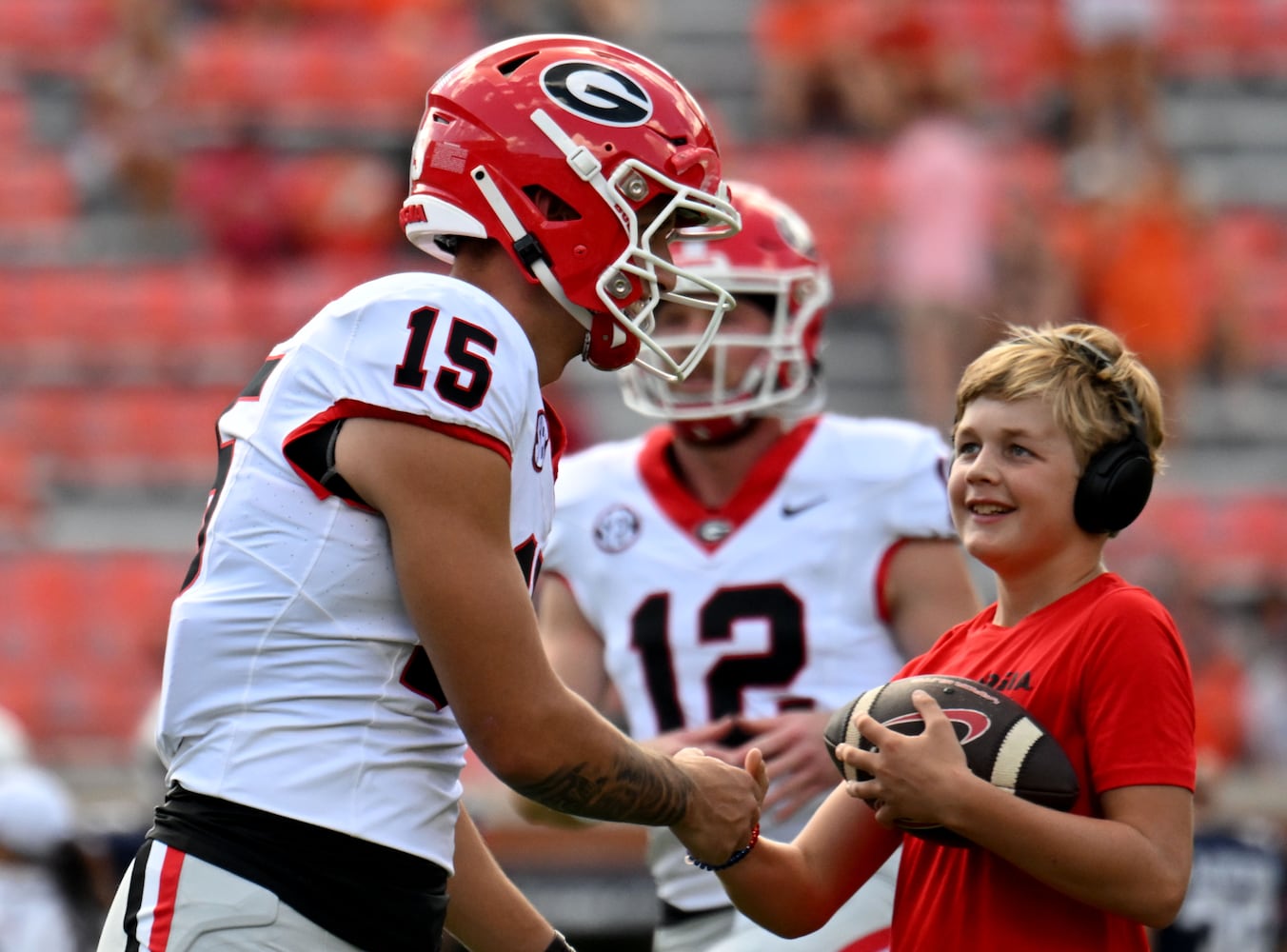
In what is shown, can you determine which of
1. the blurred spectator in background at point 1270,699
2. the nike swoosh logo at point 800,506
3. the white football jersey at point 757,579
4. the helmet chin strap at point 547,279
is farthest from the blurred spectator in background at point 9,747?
the blurred spectator in background at point 1270,699

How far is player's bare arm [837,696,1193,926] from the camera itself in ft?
7.86

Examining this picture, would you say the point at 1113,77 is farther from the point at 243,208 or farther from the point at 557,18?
the point at 243,208

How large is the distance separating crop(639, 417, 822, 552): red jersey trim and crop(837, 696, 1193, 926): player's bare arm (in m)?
1.28

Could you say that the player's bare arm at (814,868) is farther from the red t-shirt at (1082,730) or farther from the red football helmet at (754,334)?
the red football helmet at (754,334)

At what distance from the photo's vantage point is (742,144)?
995 cm

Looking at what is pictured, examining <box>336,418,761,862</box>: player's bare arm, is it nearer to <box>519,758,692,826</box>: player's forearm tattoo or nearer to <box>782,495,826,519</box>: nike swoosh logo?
<box>519,758,692,826</box>: player's forearm tattoo

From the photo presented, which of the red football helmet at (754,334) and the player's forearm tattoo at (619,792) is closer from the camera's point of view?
the player's forearm tattoo at (619,792)

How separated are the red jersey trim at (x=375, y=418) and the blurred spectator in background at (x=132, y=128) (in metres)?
7.63

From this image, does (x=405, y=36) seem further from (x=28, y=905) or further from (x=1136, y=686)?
(x=1136, y=686)

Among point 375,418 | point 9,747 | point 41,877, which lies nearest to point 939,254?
point 9,747

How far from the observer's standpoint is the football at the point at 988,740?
8.05 feet

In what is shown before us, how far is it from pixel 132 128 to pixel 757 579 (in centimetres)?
691

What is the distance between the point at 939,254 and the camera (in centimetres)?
888

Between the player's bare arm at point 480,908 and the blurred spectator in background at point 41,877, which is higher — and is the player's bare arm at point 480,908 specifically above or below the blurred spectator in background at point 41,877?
above
